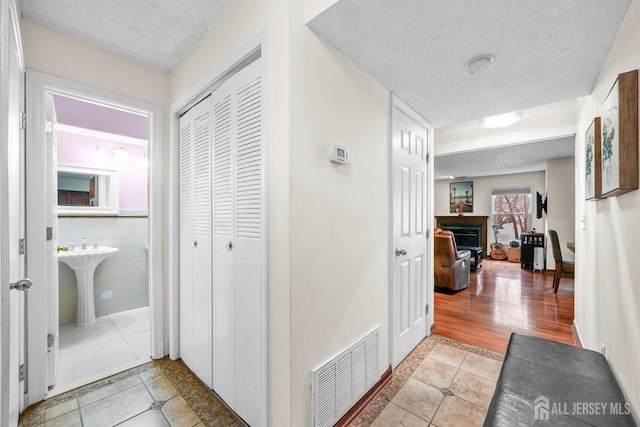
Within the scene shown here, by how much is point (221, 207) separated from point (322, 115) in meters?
0.87

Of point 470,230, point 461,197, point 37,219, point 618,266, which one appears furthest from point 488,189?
point 37,219

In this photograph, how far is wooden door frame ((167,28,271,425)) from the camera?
1374 millimetres

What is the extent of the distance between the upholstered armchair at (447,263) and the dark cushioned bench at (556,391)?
8.67 ft

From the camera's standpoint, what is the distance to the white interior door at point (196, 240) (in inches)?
74.4

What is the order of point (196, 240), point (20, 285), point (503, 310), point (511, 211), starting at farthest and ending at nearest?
1. point (511, 211)
2. point (503, 310)
3. point (196, 240)
4. point (20, 285)

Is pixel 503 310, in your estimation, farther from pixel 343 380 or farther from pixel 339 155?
pixel 339 155

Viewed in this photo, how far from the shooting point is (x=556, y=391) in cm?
116

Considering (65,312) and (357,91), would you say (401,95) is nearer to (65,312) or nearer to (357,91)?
(357,91)

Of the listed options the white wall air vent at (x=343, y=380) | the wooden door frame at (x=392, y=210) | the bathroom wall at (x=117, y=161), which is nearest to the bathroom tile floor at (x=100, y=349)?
the bathroom wall at (x=117, y=161)

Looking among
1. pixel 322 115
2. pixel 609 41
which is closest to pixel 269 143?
pixel 322 115

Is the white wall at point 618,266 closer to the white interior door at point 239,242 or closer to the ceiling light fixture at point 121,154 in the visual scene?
the white interior door at point 239,242

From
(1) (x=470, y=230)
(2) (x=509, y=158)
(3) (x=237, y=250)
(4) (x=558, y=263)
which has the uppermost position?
(2) (x=509, y=158)

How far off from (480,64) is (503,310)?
10.4ft
